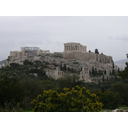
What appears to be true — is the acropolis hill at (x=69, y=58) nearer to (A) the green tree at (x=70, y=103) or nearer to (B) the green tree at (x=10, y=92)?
(B) the green tree at (x=10, y=92)

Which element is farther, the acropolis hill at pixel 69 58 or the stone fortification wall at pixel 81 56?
the stone fortification wall at pixel 81 56

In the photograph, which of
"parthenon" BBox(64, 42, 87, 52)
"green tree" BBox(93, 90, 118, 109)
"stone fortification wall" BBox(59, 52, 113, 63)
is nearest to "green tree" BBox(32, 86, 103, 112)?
"green tree" BBox(93, 90, 118, 109)

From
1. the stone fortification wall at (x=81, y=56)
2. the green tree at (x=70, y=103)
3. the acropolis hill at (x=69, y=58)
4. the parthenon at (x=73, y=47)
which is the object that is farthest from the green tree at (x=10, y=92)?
the parthenon at (x=73, y=47)

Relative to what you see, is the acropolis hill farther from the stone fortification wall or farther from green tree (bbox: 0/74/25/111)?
green tree (bbox: 0/74/25/111)

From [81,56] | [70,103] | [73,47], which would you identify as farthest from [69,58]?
[70,103]

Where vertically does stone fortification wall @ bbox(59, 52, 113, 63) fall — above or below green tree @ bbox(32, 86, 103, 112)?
above

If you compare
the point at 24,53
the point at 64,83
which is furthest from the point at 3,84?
the point at 24,53

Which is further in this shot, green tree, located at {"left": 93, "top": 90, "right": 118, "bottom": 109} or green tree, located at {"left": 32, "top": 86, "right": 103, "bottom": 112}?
green tree, located at {"left": 93, "top": 90, "right": 118, "bottom": 109}

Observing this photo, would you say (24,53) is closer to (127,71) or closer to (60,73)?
(60,73)

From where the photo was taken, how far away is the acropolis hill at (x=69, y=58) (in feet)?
233

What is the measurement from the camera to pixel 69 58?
7775 cm

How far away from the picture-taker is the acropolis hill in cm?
7088

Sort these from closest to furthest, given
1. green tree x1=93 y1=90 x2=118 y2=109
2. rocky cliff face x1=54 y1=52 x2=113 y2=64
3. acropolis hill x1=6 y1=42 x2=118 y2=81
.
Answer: green tree x1=93 y1=90 x2=118 y2=109, acropolis hill x1=6 y1=42 x2=118 y2=81, rocky cliff face x1=54 y1=52 x2=113 y2=64

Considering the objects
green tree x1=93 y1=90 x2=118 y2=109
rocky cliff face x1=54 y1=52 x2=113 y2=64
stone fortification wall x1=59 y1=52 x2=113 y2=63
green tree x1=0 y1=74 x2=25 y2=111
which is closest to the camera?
green tree x1=0 y1=74 x2=25 y2=111
